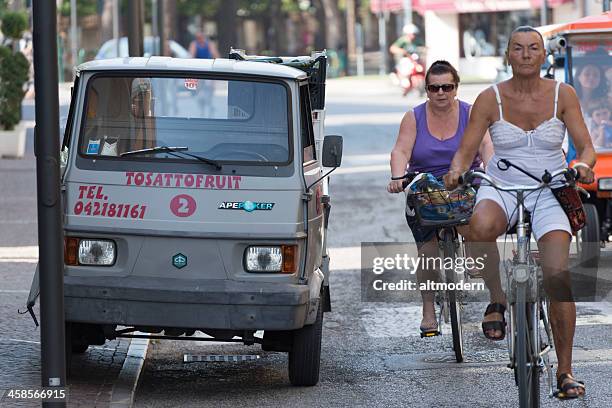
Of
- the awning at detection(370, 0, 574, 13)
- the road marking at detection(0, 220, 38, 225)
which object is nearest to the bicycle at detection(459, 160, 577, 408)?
the road marking at detection(0, 220, 38, 225)

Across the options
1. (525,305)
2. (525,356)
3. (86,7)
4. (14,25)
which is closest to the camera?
(525,356)

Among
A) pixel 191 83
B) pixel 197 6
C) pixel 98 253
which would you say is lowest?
pixel 98 253

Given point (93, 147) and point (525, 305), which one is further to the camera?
point (93, 147)

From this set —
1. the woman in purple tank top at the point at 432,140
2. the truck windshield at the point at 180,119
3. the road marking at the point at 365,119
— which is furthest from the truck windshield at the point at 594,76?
the road marking at the point at 365,119

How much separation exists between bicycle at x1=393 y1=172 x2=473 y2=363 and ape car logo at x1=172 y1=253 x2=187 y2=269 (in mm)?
1382

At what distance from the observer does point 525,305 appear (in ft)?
21.7

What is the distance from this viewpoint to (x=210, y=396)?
27.0 feet

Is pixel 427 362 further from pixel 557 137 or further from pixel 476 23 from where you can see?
pixel 476 23

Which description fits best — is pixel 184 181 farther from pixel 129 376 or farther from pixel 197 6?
pixel 197 6

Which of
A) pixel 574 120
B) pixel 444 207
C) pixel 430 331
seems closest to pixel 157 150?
pixel 444 207

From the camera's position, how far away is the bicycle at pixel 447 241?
8.19m

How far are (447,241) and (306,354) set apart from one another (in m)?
1.13

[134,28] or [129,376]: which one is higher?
[134,28]

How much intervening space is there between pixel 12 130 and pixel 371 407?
57.9ft
